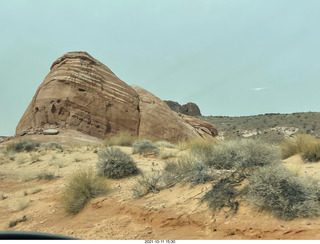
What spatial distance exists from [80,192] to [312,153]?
7.73m

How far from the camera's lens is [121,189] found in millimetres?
7070

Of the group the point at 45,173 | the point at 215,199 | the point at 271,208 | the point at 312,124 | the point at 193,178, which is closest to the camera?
the point at 271,208

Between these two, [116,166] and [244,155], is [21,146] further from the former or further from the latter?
[244,155]

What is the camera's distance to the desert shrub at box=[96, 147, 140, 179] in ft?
27.1

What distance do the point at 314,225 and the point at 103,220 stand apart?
4.06 metres

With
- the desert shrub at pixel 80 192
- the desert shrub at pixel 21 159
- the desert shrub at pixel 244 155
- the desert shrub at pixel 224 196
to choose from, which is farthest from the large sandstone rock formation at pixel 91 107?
the desert shrub at pixel 224 196

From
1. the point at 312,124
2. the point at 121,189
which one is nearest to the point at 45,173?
the point at 121,189

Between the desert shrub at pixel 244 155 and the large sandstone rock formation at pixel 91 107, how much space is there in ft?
51.8

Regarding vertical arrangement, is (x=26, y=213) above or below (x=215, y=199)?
below

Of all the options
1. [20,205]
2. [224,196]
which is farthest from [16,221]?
[224,196]

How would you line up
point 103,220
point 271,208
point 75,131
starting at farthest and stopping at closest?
point 75,131
point 103,220
point 271,208

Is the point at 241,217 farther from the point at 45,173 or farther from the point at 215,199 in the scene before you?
the point at 45,173

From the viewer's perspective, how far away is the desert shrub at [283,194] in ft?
→ 13.1

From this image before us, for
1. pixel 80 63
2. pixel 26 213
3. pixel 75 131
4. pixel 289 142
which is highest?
pixel 80 63
